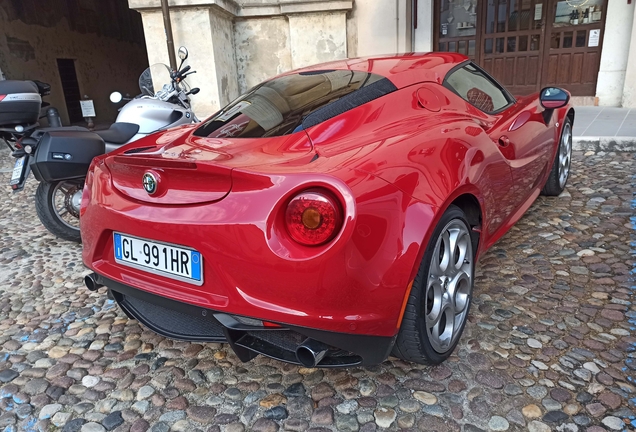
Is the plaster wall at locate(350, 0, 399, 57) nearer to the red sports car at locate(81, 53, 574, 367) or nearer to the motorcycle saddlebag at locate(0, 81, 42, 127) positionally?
the motorcycle saddlebag at locate(0, 81, 42, 127)

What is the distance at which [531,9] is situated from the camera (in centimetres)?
912

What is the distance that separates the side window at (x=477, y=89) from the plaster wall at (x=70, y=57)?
44.5 feet

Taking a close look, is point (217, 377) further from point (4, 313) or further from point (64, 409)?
point (4, 313)

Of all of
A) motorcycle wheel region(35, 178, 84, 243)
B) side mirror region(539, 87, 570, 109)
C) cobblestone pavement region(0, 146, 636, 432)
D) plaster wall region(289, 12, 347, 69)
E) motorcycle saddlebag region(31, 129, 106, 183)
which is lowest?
cobblestone pavement region(0, 146, 636, 432)

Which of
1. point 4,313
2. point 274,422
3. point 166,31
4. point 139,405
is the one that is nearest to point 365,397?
point 274,422

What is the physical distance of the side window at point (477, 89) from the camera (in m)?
2.68

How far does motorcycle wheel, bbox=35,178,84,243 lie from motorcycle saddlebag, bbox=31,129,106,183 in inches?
11.3

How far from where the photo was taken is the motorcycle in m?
3.44

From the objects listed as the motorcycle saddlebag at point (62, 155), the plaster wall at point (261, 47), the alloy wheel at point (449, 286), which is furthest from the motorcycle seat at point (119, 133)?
the plaster wall at point (261, 47)

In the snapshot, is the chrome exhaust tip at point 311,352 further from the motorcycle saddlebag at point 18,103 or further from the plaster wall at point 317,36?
the plaster wall at point 317,36

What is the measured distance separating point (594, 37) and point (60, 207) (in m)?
9.28

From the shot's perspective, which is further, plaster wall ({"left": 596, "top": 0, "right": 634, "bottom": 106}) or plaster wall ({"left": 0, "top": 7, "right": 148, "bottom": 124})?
plaster wall ({"left": 0, "top": 7, "right": 148, "bottom": 124})

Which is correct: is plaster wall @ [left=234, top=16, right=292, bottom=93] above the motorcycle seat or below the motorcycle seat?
above

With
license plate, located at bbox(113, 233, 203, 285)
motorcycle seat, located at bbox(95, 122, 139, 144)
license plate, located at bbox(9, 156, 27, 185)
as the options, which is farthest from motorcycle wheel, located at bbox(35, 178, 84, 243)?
license plate, located at bbox(113, 233, 203, 285)
